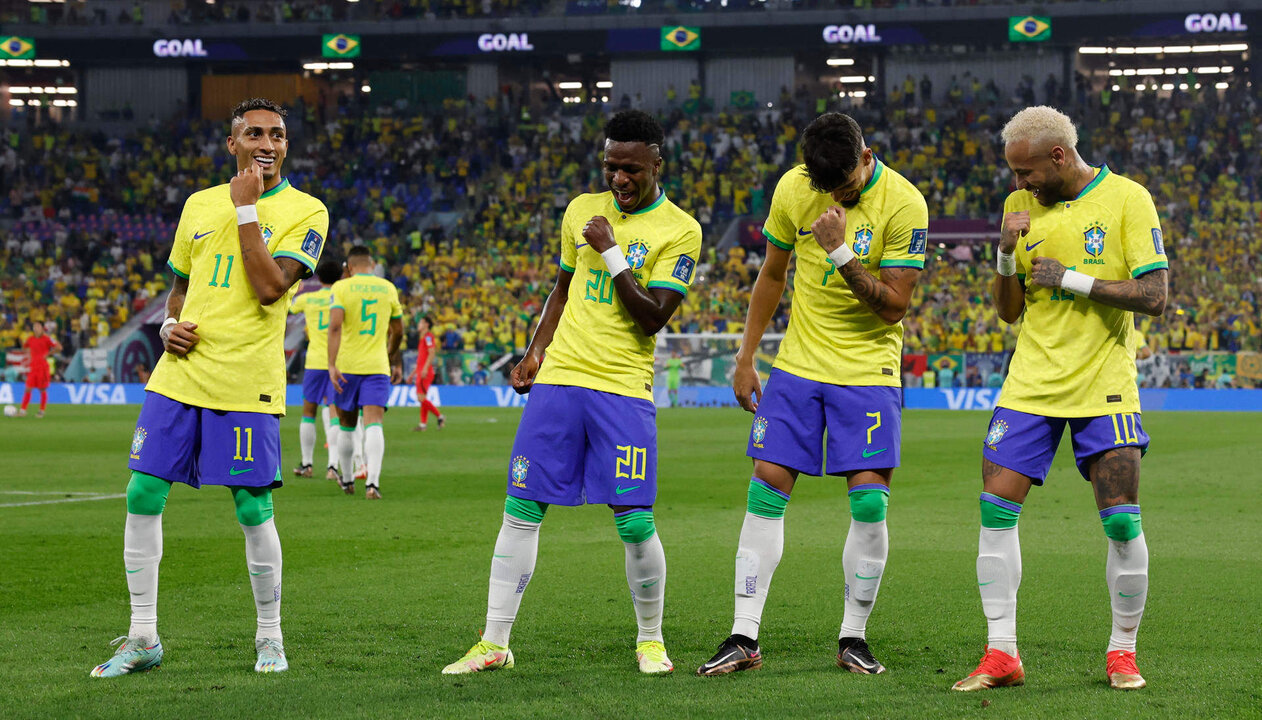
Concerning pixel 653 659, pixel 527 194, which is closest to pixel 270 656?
pixel 653 659

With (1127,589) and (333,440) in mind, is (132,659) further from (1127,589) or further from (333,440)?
(333,440)

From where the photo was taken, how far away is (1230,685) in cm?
516

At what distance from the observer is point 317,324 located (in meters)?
14.3

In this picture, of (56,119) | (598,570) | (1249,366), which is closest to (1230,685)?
(598,570)

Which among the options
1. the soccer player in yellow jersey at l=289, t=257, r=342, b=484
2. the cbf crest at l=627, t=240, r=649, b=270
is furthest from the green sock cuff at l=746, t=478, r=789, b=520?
the soccer player in yellow jersey at l=289, t=257, r=342, b=484

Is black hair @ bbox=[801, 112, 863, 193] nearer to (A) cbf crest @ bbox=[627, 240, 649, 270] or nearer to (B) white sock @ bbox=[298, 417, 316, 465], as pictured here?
(A) cbf crest @ bbox=[627, 240, 649, 270]

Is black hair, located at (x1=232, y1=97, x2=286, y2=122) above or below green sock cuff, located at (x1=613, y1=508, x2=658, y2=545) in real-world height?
above

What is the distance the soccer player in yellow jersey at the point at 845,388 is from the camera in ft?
18.4

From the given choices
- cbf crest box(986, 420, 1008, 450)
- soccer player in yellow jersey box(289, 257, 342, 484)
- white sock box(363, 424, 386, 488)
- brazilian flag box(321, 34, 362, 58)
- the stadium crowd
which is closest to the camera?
cbf crest box(986, 420, 1008, 450)

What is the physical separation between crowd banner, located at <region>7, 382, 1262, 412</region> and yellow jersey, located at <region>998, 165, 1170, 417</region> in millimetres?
25961

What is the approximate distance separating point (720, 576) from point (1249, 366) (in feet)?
90.4

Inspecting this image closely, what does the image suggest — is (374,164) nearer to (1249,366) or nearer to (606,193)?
(1249,366)

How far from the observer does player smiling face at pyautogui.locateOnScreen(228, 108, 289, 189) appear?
5625mm

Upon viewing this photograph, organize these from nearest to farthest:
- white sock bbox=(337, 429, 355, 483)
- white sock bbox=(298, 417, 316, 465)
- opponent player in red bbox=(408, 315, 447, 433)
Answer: white sock bbox=(337, 429, 355, 483) < white sock bbox=(298, 417, 316, 465) < opponent player in red bbox=(408, 315, 447, 433)
